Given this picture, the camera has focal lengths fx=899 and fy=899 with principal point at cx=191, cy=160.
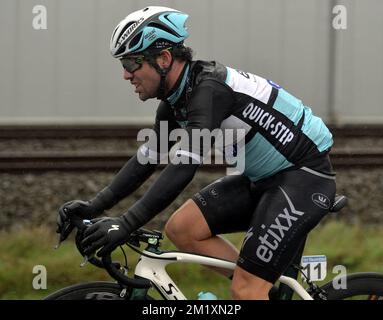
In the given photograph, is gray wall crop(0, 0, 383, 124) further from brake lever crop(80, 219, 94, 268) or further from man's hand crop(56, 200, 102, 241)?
brake lever crop(80, 219, 94, 268)

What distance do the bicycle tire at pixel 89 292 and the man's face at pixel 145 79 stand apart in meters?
0.90


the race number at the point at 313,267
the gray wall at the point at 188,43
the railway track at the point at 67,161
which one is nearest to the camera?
the race number at the point at 313,267

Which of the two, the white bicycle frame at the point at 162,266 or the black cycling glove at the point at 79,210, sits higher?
the black cycling glove at the point at 79,210

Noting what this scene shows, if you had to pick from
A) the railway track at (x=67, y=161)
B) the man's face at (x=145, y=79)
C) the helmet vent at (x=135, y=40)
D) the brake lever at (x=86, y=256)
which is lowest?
the railway track at (x=67, y=161)

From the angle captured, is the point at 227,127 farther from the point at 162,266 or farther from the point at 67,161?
the point at 67,161

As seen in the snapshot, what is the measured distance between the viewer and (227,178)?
4551 mm

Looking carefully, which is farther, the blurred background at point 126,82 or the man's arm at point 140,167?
the blurred background at point 126,82

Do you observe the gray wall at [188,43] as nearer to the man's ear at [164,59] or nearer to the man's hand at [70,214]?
the man's hand at [70,214]

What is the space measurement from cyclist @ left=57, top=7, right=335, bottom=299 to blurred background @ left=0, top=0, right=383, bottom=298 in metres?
4.72

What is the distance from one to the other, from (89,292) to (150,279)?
0.94 feet

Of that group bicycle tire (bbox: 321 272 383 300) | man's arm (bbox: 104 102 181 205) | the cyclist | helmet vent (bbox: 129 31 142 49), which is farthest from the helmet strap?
bicycle tire (bbox: 321 272 383 300)

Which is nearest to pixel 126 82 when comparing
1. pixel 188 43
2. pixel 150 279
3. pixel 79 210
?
pixel 188 43

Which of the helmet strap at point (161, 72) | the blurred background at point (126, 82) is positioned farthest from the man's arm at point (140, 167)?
the blurred background at point (126, 82)

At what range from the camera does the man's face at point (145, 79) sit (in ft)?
13.5
